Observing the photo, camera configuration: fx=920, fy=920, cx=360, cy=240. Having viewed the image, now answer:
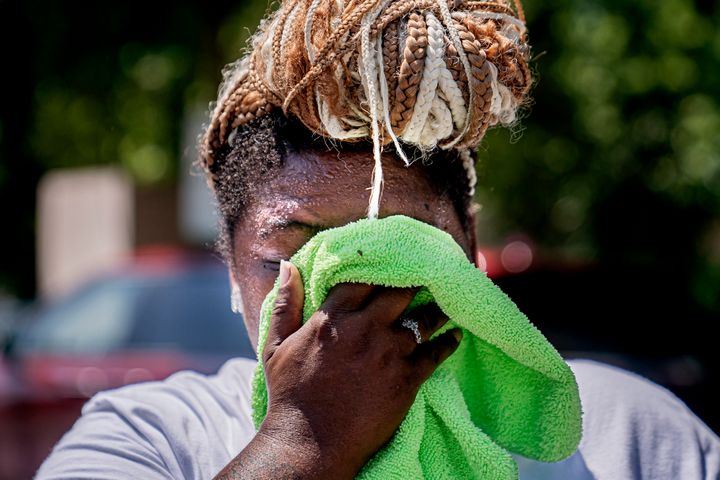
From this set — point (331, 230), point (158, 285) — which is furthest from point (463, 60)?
point (158, 285)

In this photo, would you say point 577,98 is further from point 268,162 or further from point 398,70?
point 398,70

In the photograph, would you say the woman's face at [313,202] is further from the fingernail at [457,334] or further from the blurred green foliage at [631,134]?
the blurred green foliage at [631,134]

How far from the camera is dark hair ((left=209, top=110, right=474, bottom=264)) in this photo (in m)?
1.70

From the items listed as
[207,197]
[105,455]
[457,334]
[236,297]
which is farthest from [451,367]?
[207,197]

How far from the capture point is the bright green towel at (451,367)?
4.73 ft

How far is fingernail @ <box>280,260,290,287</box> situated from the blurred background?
13.0 ft

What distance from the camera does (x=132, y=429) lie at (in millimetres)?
1681

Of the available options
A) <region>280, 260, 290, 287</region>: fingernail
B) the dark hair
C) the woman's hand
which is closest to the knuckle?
the woman's hand

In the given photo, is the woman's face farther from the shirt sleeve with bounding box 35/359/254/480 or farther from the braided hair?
the shirt sleeve with bounding box 35/359/254/480

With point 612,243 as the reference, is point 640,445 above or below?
above

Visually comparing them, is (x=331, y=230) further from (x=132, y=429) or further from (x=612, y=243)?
(x=612, y=243)

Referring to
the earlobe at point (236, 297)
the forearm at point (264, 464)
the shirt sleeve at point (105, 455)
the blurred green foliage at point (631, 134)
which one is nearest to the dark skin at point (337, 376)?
the forearm at point (264, 464)

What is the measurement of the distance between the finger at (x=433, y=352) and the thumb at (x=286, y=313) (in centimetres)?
20

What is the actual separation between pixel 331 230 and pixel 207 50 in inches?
341
